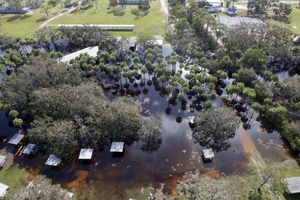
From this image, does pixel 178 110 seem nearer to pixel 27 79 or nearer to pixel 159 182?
pixel 159 182

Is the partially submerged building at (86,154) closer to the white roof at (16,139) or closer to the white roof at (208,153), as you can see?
the white roof at (16,139)

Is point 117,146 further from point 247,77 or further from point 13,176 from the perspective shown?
point 247,77

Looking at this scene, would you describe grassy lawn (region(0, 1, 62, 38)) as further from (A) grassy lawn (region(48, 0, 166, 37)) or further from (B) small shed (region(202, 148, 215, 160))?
(B) small shed (region(202, 148, 215, 160))

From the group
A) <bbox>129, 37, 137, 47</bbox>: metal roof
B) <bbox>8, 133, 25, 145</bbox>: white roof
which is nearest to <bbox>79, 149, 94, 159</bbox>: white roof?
<bbox>8, 133, 25, 145</bbox>: white roof

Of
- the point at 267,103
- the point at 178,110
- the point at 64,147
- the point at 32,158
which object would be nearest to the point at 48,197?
the point at 64,147

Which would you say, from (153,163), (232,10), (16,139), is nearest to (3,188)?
(16,139)

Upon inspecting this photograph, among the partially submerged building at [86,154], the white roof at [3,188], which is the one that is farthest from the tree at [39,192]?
the partially submerged building at [86,154]
